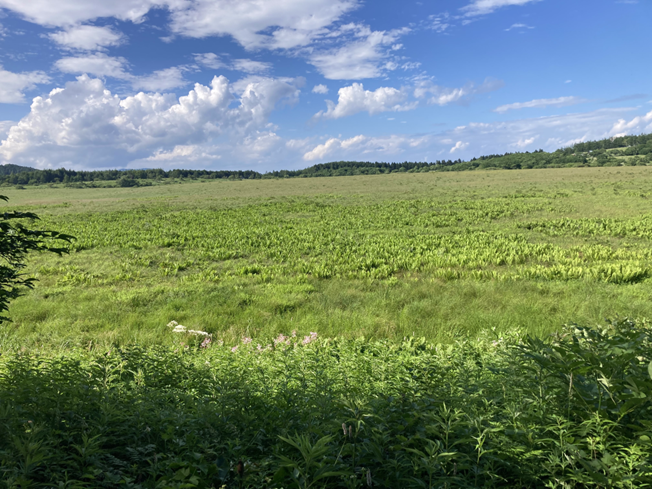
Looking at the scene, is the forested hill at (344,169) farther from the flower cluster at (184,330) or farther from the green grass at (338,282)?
the flower cluster at (184,330)

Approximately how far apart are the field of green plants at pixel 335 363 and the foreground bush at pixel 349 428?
25 mm

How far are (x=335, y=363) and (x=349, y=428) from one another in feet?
7.52

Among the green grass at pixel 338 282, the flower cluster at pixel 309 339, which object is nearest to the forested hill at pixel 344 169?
the green grass at pixel 338 282

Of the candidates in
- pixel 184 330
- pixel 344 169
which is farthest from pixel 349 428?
pixel 344 169

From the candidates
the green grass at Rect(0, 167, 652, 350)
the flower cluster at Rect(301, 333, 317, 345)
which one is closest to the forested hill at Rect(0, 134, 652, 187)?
the green grass at Rect(0, 167, 652, 350)

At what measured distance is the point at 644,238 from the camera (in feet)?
50.8

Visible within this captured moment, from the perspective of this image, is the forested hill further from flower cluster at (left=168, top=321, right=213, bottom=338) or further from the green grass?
flower cluster at (left=168, top=321, right=213, bottom=338)

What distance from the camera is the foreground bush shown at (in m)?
2.35

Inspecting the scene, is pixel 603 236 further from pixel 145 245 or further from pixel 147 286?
pixel 145 245

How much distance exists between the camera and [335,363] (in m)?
4.73

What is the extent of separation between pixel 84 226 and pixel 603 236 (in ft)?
97.4

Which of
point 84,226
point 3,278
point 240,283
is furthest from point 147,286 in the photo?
point 84,226

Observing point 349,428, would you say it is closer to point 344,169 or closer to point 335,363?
point 335,363

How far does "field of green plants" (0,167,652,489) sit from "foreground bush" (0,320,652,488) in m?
0.02
